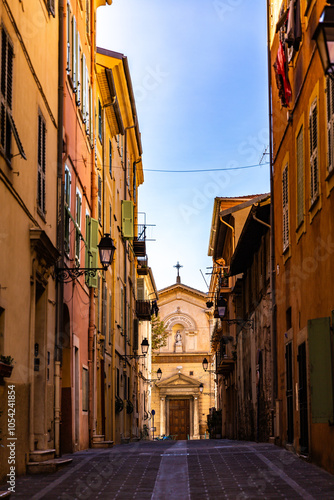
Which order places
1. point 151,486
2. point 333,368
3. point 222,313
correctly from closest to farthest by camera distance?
point 151,486, point 333,368, point 222,313

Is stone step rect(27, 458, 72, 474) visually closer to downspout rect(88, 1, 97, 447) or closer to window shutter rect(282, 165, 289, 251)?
window shutter rect(282, 165, 289, 251)

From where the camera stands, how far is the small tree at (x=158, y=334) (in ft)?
199

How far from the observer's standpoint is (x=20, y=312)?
1131 centimetres

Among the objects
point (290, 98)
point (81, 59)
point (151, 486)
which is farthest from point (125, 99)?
point (151, 486)

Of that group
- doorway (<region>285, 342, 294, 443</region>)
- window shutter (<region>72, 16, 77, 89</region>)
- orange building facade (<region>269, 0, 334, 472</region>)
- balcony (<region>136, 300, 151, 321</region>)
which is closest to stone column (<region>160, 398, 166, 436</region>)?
balcony (<region>136, 300, 151, 321</region>)

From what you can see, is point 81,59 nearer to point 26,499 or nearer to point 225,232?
point 26,499

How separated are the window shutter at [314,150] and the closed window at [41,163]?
4331 mm

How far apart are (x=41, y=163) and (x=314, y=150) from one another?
14.7 feet

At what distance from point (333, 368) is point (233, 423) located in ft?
84.3

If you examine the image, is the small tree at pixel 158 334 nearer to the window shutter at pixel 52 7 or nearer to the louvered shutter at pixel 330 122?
the window shutter at pixel 52 7

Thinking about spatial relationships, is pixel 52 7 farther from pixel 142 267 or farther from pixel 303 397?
pixel 142 267

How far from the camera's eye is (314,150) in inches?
477

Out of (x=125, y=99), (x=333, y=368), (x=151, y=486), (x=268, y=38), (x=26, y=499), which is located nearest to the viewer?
(x=26, y=499)

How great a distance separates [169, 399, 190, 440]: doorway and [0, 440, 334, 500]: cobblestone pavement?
50067 mm
